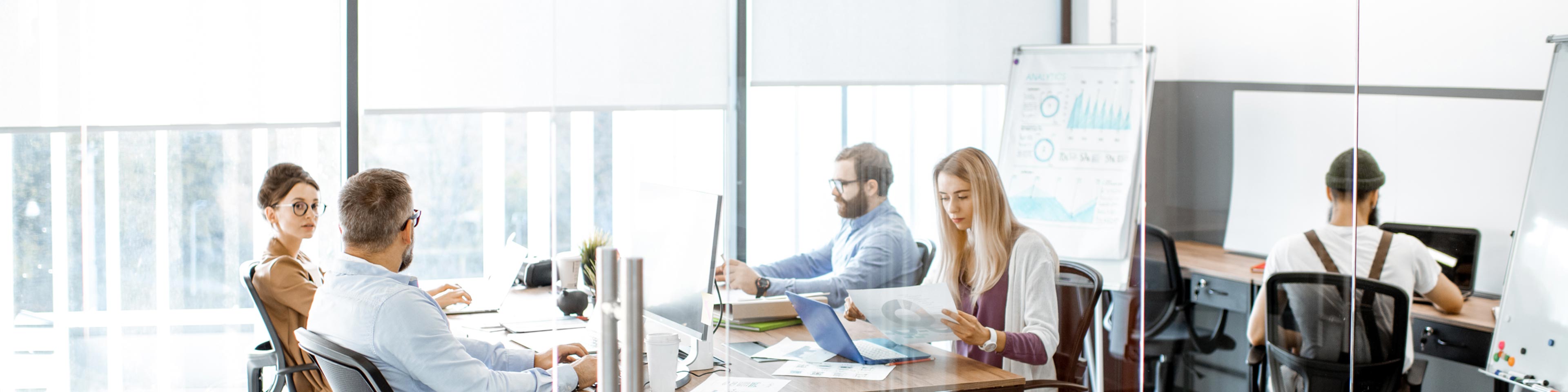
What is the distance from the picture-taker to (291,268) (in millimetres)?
2881

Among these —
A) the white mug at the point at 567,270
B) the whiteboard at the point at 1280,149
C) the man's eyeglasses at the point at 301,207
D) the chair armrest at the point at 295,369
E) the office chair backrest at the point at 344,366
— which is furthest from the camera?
the man's eyeglasses at the point at 301,207

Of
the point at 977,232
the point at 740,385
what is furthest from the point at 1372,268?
the point at 740,385

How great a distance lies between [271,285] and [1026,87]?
2177 mm

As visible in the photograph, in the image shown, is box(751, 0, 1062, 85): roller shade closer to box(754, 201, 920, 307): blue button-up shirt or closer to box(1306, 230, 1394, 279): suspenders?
box(754, 201, 920, 307): blue button-up shirt

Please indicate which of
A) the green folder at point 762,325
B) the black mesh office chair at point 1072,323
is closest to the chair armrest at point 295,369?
the green folder at point 762,325

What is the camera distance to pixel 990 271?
205 cm

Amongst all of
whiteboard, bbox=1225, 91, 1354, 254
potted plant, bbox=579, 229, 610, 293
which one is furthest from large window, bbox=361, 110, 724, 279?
whiteboard, bbox=1225, 91, 1354, 254

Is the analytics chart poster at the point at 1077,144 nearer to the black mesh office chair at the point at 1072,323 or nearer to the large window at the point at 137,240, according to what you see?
the black mesh office chair at the point at 1072,323

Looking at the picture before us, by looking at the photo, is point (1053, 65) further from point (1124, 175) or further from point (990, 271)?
point (990, 271)

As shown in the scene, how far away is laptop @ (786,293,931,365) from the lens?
2.05 meters

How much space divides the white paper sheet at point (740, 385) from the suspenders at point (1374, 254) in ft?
3.98

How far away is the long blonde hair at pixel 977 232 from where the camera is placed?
6.67ft

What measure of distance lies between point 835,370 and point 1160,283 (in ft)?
2.36

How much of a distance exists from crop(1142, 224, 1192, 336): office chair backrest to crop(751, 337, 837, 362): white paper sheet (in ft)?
2.24
